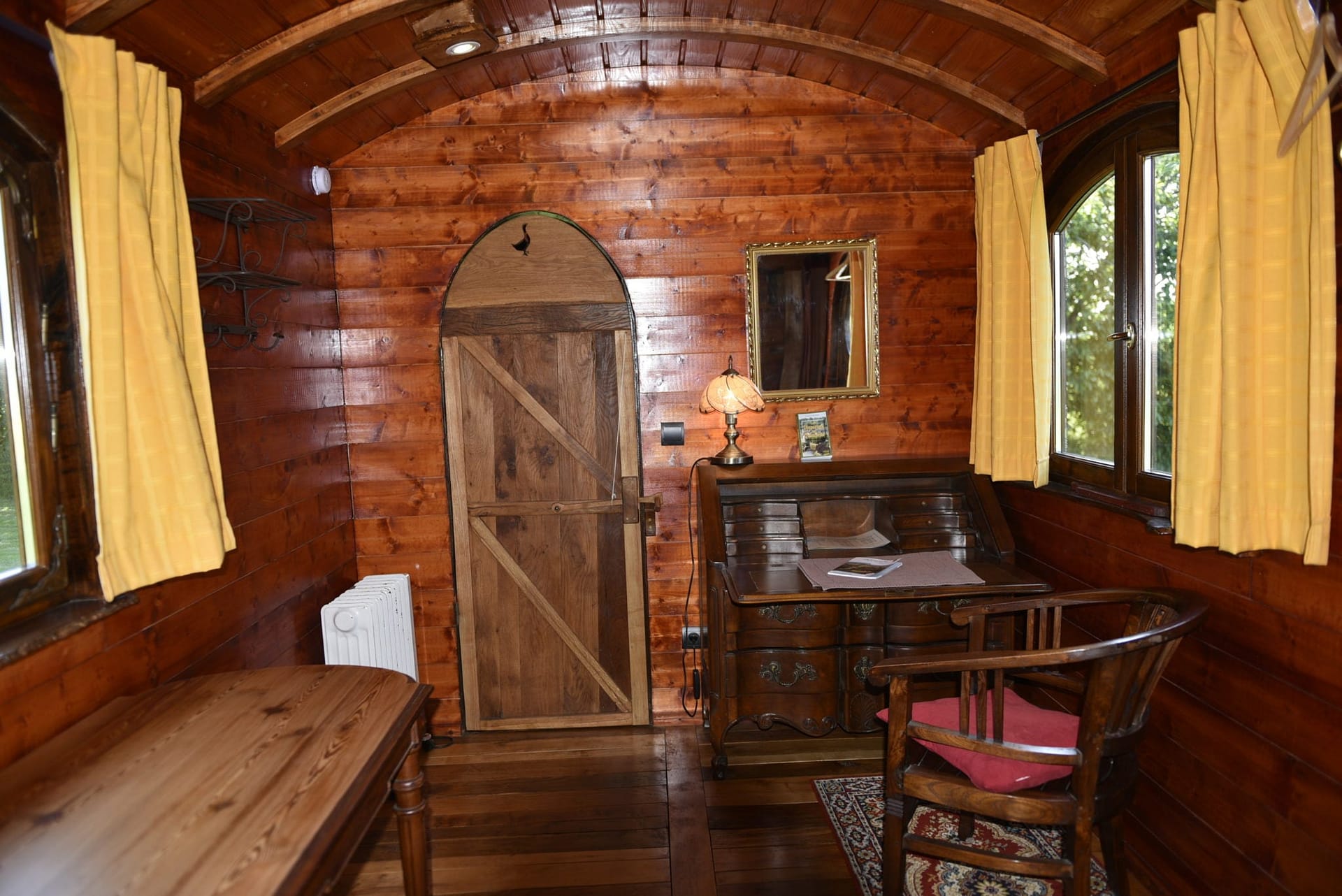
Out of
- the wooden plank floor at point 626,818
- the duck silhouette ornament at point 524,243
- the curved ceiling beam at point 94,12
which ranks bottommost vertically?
the wooden plank floor at point 626,818

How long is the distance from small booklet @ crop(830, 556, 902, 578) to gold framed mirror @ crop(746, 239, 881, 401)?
0.84 meters

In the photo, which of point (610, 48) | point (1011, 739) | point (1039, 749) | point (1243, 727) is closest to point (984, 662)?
point (1039, 749)

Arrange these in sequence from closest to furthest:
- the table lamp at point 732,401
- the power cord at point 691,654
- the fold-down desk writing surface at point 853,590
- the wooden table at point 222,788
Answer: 1. the wooden table at point 222,788
2. the fold-down desk writing surface at point 853,590
3. the table lamp at point 732,401
4. the power cord at point 691,654

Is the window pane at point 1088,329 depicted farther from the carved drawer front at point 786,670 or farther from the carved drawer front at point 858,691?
the carved drawer front at point 786,670

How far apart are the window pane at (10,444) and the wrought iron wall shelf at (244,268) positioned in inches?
17.1

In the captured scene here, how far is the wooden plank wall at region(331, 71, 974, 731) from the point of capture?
331 centimetres

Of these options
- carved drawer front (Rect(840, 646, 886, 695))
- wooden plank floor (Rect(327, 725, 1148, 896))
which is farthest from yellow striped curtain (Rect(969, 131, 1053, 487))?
wooden plank floor (Rect(327, 725, 1148, 896))

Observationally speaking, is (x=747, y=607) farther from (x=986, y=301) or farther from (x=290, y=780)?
(x=290, y=780)

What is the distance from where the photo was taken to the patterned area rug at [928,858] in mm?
2324

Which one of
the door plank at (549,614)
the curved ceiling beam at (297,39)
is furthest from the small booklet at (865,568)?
the curved ceiling beam at (297,39)

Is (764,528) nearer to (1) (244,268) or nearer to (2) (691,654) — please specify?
(2) (691,654)

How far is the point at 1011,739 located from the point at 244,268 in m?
2.50

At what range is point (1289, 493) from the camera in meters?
1.78

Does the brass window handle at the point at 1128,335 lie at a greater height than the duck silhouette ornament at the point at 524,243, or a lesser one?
lesser
